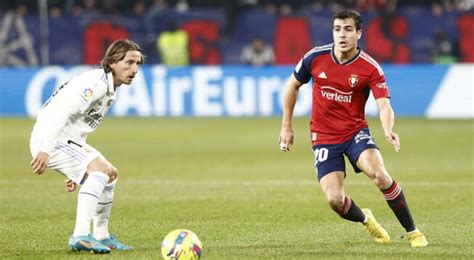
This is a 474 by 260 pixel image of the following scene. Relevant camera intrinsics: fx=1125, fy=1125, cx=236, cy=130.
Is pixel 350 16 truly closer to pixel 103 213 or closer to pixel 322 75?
pixel 322 75

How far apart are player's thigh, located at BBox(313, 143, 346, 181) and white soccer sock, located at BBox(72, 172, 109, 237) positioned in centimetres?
191

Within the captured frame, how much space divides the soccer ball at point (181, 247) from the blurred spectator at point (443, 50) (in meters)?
21.9

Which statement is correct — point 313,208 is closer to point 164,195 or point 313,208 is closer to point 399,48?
point 164,195

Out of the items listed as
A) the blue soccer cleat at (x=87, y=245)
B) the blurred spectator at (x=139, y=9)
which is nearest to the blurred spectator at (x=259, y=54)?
the blurred spectator at (x=139, y=9)

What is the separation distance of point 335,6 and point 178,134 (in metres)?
8.19

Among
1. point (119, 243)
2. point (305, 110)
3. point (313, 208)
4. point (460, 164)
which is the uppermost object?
point (119, 243)

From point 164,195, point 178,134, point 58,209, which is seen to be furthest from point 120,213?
point 178,134

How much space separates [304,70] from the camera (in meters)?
9.77

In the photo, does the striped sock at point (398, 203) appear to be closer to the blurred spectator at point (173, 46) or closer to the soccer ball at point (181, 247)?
the soccer ball at point (181, 247)

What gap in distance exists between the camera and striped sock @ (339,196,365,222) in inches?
374

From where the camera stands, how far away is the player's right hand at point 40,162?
856 centimetres

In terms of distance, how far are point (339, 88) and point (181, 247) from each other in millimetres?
2285

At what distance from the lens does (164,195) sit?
13.6 meters

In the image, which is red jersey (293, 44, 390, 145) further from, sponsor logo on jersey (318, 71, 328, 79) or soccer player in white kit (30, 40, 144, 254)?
soccer player in white kit (30, 40, 144, 254)
